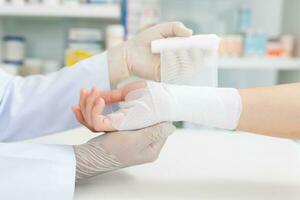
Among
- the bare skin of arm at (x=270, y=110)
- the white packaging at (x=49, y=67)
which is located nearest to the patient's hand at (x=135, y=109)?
the bare skin of arm at (x=270, y=110)

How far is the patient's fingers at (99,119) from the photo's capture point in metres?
0.63

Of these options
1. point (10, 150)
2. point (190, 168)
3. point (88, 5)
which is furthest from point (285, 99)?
point (88, 5)

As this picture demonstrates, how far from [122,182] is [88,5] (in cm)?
93

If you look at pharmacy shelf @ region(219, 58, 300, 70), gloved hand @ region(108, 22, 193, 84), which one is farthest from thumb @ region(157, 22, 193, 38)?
pharmacy shelf @ region(219, 58, 300, 70)

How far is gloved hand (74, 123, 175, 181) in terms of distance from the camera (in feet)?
2.05

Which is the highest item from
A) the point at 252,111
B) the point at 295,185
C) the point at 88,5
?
the point at 88,5

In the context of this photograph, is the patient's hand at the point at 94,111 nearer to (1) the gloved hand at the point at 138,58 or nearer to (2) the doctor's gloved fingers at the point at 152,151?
(2) the doctor's gloved fingers at the point at 152,151

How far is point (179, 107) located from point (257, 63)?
1024mm

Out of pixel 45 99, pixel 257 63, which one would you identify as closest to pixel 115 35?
pixel 257 63

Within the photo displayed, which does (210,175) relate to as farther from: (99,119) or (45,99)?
(45,99)

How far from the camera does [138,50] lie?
832 mm

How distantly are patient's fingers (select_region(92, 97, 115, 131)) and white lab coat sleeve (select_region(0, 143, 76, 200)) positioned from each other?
0.05 metres

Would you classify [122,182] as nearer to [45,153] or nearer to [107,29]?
[45,153]

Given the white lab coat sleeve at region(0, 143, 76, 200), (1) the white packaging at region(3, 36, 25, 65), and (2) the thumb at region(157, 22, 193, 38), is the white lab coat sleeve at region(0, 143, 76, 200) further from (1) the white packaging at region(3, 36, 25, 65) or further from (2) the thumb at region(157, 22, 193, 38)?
(1) the white packaging at region(3, 36, 25, 65)
